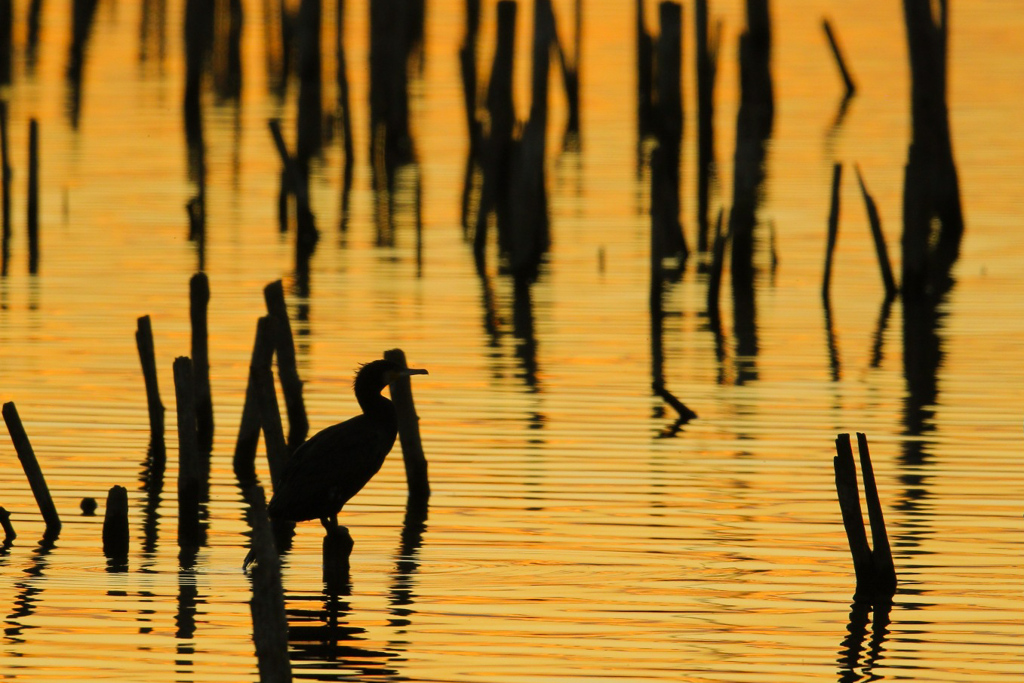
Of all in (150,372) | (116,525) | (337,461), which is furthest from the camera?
(150,372)

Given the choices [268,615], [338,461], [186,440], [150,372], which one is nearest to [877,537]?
[338,461]

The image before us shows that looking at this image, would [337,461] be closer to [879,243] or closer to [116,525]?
[116,525]

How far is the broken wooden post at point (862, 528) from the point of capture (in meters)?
8.77

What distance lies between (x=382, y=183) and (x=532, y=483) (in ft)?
46.5

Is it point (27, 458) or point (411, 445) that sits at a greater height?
point (27, 458)

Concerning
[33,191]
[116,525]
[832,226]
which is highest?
[33,191]

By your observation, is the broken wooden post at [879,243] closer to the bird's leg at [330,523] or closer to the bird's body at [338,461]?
the bird's body at [338,461]

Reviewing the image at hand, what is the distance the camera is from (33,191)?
20859mm

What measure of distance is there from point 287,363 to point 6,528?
215cm

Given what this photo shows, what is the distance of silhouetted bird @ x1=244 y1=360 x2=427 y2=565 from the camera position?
9.45 metres

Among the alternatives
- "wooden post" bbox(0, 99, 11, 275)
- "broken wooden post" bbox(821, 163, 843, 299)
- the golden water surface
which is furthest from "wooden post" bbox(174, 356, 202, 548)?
"wooden post" bbox(0, 99, 11, 275)

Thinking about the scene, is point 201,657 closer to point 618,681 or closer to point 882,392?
point 618,681

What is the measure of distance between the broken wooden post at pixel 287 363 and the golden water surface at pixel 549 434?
1.87 ft

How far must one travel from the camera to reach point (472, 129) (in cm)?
2312
